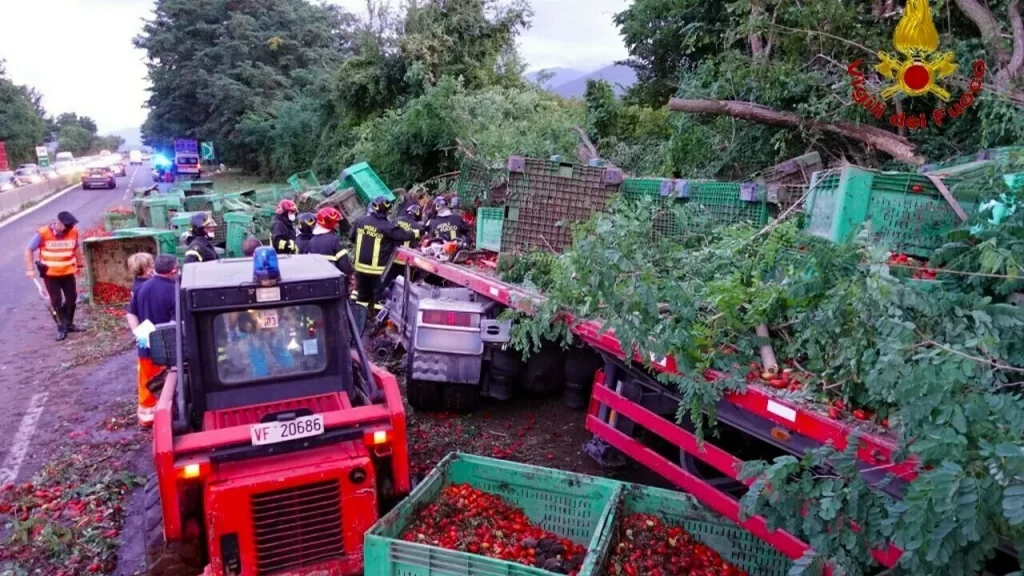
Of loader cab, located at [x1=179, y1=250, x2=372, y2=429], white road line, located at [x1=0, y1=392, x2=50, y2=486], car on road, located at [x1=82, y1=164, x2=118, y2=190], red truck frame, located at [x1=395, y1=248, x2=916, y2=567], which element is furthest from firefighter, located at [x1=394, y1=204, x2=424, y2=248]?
car on road, located at [x1=82, y1=164, x2=118, y2=190]

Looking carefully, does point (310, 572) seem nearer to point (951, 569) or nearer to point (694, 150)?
point (951, 569)

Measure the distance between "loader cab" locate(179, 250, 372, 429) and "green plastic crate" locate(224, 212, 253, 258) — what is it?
29.8 feet

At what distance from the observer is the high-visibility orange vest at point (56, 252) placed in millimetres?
9461

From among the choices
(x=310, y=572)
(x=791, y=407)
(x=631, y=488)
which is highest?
(x=791, y=407)

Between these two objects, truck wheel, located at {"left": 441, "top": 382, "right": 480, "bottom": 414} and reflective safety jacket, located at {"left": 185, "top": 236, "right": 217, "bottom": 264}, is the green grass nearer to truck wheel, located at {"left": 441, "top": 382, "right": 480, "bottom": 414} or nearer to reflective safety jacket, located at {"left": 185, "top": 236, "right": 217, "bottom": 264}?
reflective safety jacket, located at {"left": 185, "top": 236, "right": 217, "bottom": 264}

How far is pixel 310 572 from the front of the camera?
382cm

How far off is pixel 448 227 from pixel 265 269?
14.7ft

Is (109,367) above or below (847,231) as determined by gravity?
below

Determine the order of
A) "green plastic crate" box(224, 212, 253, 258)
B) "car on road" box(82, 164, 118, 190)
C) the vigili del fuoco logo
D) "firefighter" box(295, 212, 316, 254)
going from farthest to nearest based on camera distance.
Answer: "car on road" box(82, 164, 118, 190)
"green plastic crate" box(224, 212, 253, 258)
"firefighter" box(295, 212, 316, 254)
the vigili del fuoco logo

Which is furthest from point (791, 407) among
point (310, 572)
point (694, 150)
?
point (694, 150)

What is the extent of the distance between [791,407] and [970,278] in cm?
109

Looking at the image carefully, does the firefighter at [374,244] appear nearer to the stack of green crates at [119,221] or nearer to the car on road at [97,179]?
the stack of green crates at [119,221]

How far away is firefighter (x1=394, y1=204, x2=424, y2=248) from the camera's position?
→ 8634 millimetres

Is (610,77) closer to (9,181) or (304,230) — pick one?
(304,230)
